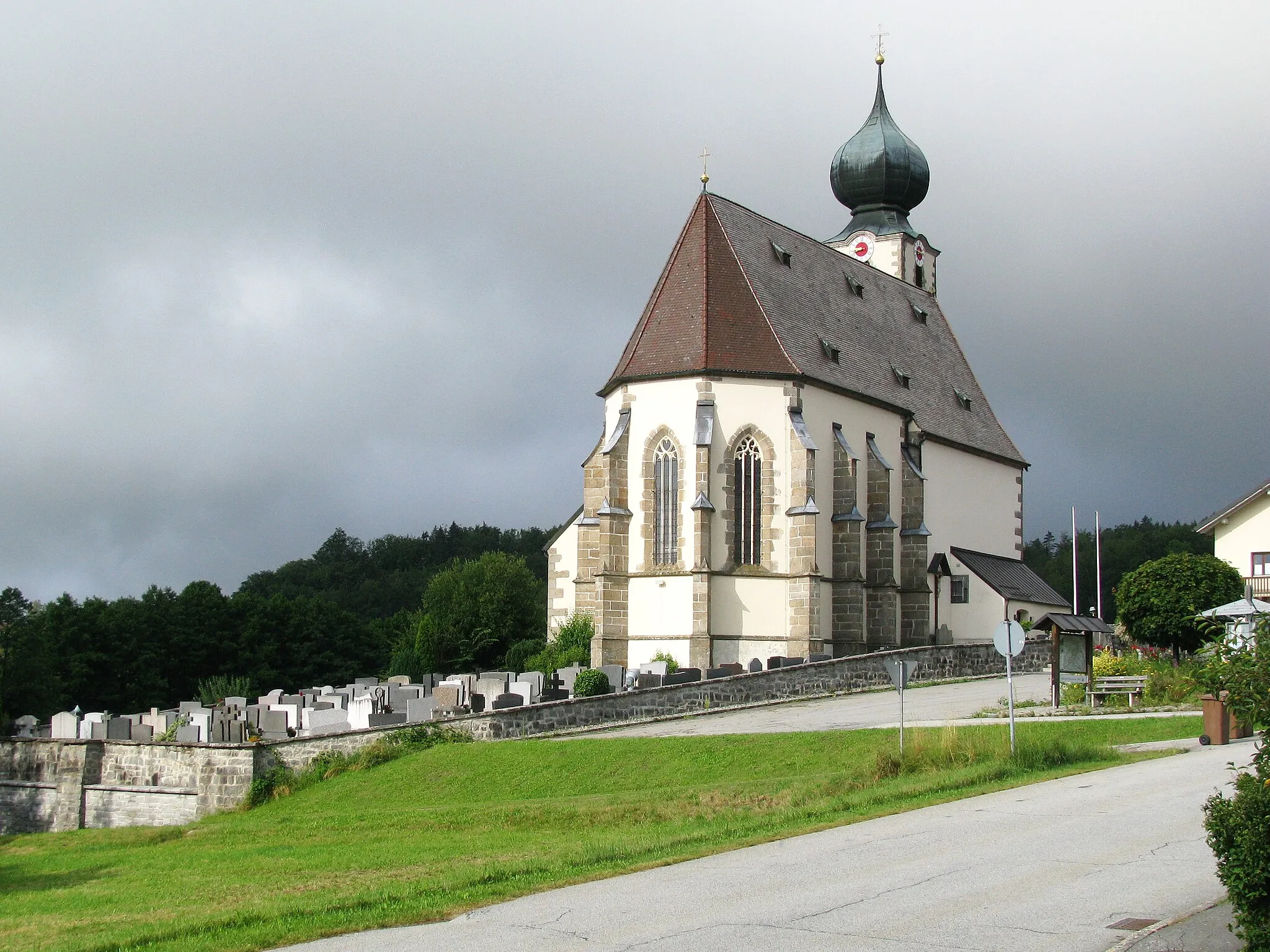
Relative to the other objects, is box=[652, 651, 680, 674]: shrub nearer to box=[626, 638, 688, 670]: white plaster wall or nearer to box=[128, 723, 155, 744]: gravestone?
box=[626, 638, 688, 670]: white plaster wall

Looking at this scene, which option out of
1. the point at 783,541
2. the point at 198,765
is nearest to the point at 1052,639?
the point at 783,541

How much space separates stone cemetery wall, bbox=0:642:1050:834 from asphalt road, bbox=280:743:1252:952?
12.9m

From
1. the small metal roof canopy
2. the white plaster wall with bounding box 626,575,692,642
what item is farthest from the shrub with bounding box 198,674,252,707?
the small metal roof canopy

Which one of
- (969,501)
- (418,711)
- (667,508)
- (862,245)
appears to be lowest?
(418,711)

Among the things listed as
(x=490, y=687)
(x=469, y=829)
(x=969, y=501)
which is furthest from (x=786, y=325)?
(x=469, y=829)

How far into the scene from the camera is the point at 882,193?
5431 cm

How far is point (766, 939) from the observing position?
9.39 meters

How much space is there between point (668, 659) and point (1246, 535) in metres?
21.0

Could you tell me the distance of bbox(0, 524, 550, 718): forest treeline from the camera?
52500 millimetres

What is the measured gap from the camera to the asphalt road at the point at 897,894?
9.47 m

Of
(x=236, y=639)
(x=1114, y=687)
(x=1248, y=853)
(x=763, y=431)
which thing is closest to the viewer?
(x=1248, y=853)

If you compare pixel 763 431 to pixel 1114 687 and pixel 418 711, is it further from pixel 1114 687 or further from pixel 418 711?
pixel 418 711

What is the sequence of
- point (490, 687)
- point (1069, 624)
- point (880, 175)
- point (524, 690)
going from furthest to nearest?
point (880, 175)
point (490, 687)
point (524, 690)
point (1069, 624)

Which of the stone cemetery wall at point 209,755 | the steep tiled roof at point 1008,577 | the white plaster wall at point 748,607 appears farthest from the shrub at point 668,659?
the steep tiled roof at point 1008,577
